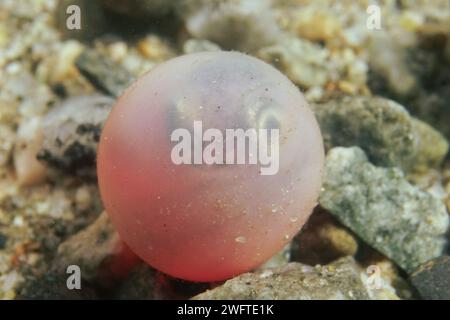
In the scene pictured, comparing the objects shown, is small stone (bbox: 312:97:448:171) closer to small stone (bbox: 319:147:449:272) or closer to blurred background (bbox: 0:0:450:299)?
blurred background (bbox: 0:0:450:299)

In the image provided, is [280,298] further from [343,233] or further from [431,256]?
[431,256]

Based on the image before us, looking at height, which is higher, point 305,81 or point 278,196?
point 305,81

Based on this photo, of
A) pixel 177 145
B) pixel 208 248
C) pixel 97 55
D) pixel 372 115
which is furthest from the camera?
pixel 97 55

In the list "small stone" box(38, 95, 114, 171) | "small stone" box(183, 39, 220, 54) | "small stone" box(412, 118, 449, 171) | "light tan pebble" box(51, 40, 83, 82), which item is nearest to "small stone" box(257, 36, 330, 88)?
"small stone" box(183, 39, 220, 54)

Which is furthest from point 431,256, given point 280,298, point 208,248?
point 208,248

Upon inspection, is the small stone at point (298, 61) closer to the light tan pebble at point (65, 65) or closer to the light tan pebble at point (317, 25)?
the light tan pebble at point (317, 25)
